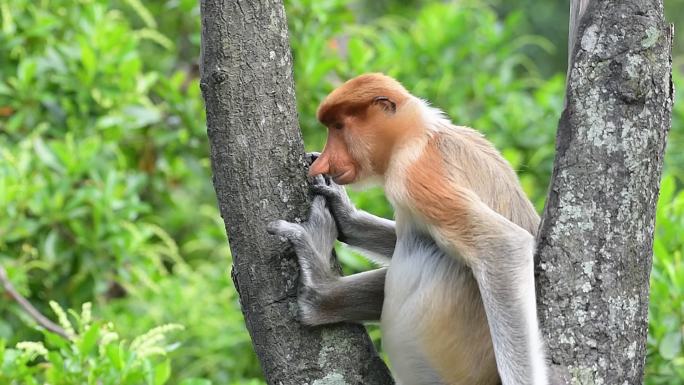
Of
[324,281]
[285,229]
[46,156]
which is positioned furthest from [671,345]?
[46,156]

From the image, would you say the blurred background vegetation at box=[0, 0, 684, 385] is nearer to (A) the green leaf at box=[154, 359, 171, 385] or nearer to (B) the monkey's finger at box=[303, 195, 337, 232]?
(A) the green leaf at box=[154, 359, 171, 385]

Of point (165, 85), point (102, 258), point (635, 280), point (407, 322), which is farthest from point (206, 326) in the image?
point (635, 280)

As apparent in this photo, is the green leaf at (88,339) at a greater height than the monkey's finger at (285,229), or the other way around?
the monkey's finger at (285,229)

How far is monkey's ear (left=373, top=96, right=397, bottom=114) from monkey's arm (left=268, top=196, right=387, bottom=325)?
Result: 13.8 inches

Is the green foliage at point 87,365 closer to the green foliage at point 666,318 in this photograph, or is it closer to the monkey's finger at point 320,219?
the monkey's finger at point 320,219

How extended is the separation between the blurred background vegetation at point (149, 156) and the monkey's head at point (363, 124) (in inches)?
36.0

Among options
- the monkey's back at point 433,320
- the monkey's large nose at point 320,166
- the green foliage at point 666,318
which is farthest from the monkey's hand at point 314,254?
the green foliage at point 666,318

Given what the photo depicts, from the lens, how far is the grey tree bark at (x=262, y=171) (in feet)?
7.79

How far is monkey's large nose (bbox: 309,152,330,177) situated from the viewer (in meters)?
2.59

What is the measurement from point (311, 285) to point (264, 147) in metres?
0.42

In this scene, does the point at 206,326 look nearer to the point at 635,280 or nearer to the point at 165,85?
the point at 165,85

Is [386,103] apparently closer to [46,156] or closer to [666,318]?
[666,318]

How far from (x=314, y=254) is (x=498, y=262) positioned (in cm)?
52

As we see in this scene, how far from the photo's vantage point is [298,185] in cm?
252
